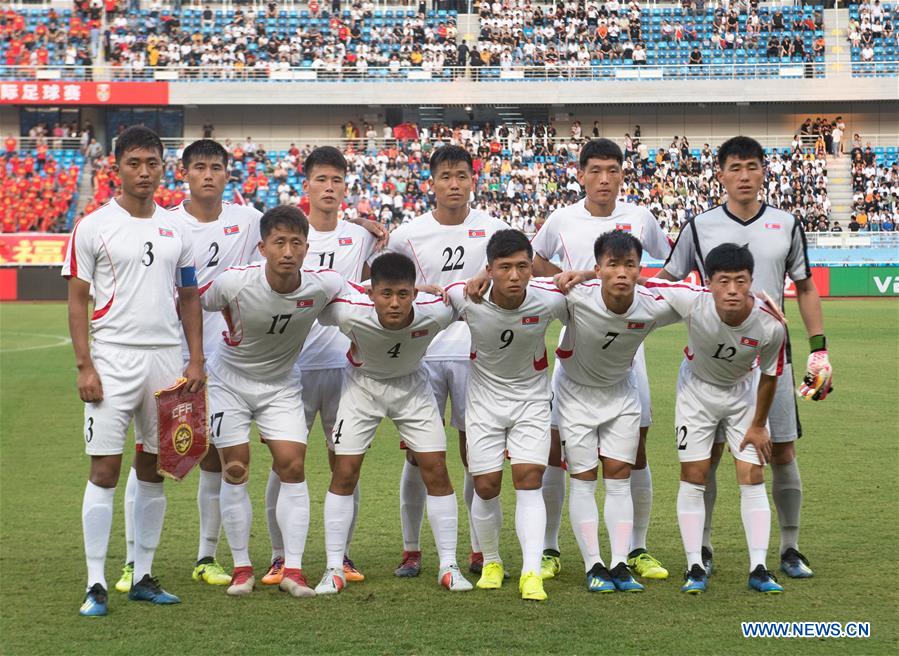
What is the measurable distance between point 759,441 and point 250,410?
3018mm

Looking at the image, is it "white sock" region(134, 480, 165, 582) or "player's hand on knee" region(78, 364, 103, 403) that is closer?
"player's hand on knee" region(78, 364, 103, 403)

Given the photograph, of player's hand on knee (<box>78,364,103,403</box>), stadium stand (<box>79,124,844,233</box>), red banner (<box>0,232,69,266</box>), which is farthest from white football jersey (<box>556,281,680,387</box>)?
stadium stand (<box>79,124,844,233</box>)

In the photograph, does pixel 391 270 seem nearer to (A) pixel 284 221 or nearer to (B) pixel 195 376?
(A) pixel 284 221

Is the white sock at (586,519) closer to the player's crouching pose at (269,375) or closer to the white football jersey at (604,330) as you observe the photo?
the white football jersey at (604,330)

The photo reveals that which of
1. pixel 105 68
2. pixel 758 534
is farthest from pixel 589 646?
pixel 105 68

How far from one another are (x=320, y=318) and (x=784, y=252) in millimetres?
2862

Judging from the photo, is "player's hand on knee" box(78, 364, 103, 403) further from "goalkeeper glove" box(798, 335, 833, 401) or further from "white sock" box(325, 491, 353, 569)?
"goalkeeper glove" box(798, 335, 833, 401)

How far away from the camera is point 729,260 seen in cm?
589

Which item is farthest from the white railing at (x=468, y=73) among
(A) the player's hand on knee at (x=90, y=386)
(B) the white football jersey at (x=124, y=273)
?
(A) the player's hand on knee at (x=90, y=386)

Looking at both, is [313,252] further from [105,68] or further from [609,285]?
[105,68]

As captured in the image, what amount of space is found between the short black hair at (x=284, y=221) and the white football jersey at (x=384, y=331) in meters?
0.50

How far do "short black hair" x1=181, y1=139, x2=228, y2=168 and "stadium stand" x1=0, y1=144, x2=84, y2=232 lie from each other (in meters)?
31.5

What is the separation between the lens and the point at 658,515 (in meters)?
7.90

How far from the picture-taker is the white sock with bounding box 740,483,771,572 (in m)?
5.97
